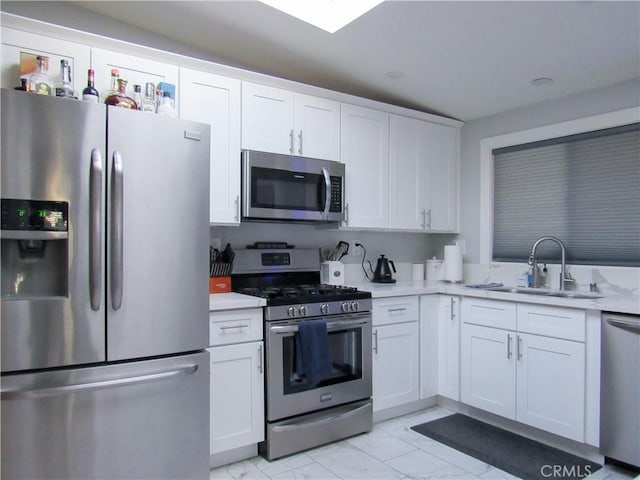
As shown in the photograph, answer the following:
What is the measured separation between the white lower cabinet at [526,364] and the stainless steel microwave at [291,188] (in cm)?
123

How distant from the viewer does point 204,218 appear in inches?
77.3

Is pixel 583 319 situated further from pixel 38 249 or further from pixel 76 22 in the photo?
pixel 76 22

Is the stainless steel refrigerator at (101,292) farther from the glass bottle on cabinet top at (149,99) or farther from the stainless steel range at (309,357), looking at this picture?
the stainless steel range at (309,357)

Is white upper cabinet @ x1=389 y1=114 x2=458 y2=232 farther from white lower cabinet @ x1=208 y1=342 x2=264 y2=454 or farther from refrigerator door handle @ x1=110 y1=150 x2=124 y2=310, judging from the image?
refrigerator door handle @ x1=110 y1=150 x2=124 y2=310

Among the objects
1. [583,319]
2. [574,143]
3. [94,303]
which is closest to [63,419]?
[94,303]

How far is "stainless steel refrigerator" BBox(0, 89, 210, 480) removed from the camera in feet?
5.12

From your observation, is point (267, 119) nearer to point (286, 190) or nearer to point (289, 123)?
point (289, 123)

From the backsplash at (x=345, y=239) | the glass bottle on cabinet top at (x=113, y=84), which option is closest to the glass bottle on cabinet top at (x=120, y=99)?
Result: the glass bottle on cabinet top at (x=113, y=84)

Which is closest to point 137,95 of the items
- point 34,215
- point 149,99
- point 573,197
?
point 149,99

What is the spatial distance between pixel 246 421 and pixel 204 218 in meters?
1.16

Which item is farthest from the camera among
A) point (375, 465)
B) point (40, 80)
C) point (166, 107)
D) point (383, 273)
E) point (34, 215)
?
point (383, 273)

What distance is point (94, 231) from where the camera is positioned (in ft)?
5.45

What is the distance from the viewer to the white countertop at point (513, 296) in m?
2.31

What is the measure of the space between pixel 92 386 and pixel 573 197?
10.6 ft
